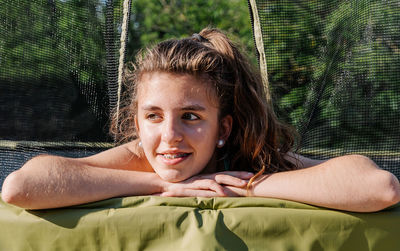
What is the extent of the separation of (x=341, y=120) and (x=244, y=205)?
3.42 ft

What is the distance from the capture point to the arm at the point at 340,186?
3.84ft

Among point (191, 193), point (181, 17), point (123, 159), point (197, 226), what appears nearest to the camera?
point (197, 226)

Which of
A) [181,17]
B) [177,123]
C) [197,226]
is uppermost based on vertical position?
[181,17]

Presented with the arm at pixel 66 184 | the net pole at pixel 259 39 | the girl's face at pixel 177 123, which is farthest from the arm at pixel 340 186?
the net pole at pixel 259 39

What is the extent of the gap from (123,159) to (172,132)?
310 millimetres

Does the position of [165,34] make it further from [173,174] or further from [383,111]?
[173,174]

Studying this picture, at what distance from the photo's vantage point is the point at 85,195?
1214 millimetres

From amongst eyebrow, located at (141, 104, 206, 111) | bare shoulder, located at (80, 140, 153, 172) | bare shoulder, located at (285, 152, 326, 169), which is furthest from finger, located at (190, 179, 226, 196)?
bare shoulder, located at (285, 152, 326, 169)

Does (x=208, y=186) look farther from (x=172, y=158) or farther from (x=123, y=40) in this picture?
(x=123, y=40)

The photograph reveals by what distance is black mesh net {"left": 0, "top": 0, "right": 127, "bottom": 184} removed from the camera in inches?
82.0

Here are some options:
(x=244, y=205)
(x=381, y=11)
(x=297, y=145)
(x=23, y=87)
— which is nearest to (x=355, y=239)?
(x=244, y=205)

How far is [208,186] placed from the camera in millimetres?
1294

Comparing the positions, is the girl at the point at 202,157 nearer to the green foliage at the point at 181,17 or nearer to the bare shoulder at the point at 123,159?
the bare shoulder at the point at 123,159

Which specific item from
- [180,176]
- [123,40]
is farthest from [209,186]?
[123,40]
